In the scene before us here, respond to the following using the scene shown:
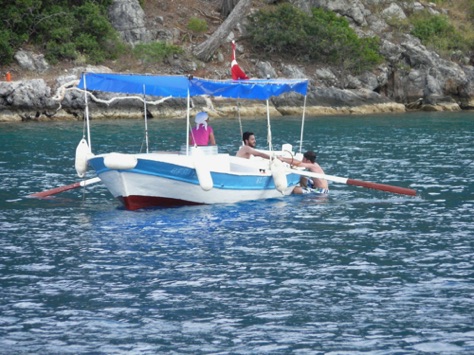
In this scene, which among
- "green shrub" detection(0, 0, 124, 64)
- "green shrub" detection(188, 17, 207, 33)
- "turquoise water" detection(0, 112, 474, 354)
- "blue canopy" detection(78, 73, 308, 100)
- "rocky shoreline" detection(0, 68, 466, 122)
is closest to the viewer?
"turquoise water" detection(0, 112, 474, 354)

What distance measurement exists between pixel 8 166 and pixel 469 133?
22984 millimetres

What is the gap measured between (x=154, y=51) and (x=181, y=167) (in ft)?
126

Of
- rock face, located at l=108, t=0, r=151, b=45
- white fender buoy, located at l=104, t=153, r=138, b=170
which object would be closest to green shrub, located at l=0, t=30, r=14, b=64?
rock face, located at l=108, t=0, r=151, b=45

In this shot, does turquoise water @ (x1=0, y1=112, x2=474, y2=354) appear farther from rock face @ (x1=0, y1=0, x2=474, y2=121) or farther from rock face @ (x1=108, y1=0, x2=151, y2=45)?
rock face @ (x1=108, y1=0, x2=151, y2=45)

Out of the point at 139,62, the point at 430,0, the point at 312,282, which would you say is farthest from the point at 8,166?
the point at 430,0

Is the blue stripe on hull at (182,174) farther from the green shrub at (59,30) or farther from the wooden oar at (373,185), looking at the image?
the green shrub at (59,30)

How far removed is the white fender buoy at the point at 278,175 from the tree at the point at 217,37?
38.1 m

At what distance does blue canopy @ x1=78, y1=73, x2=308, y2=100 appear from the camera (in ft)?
77.9

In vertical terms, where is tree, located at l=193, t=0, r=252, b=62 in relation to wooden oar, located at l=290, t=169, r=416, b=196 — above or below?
above

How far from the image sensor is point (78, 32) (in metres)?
59.7

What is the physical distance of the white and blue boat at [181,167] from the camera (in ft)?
75.3

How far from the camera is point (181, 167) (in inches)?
907

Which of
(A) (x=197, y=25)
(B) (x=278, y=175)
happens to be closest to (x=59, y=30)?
(A) (x=197, y=25)

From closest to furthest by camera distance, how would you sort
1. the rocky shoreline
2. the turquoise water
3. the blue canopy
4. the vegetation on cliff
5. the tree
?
the turquoise water, the blue canopy, the rocky shoreline, the vegetation on cliff, the tree
